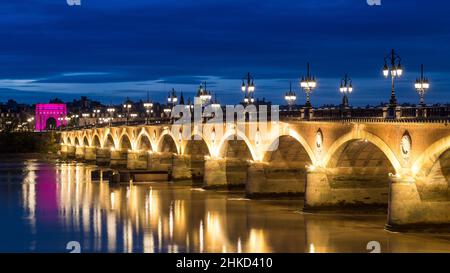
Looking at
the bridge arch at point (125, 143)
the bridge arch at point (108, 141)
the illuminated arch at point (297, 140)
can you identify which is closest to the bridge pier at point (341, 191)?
the illuminated arch at point (297, 140)

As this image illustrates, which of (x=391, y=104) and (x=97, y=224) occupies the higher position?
(x=391, y=104)

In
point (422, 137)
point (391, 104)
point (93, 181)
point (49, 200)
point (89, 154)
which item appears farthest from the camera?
point (89, 154)

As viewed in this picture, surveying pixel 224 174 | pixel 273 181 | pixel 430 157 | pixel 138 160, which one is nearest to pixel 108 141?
pixel 138 160

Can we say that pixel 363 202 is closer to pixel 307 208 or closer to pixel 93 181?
pixel 307 208

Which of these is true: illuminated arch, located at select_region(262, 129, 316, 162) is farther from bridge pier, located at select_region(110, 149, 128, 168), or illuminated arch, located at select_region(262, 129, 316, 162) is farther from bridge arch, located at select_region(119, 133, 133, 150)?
bridge arch, located at select_region(119, 133, 133, 150)

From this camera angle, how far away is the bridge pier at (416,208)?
3906 cm

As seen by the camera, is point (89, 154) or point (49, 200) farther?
point (89, 154)

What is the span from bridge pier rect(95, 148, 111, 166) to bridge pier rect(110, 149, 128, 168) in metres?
5.80

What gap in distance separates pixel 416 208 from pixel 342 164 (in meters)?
10.5

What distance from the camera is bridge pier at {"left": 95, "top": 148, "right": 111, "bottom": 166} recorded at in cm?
11775

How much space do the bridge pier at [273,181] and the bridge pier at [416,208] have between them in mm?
18531

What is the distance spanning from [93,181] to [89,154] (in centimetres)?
4845

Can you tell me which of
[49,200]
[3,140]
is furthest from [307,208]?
[3,140]

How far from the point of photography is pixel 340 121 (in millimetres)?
47406
